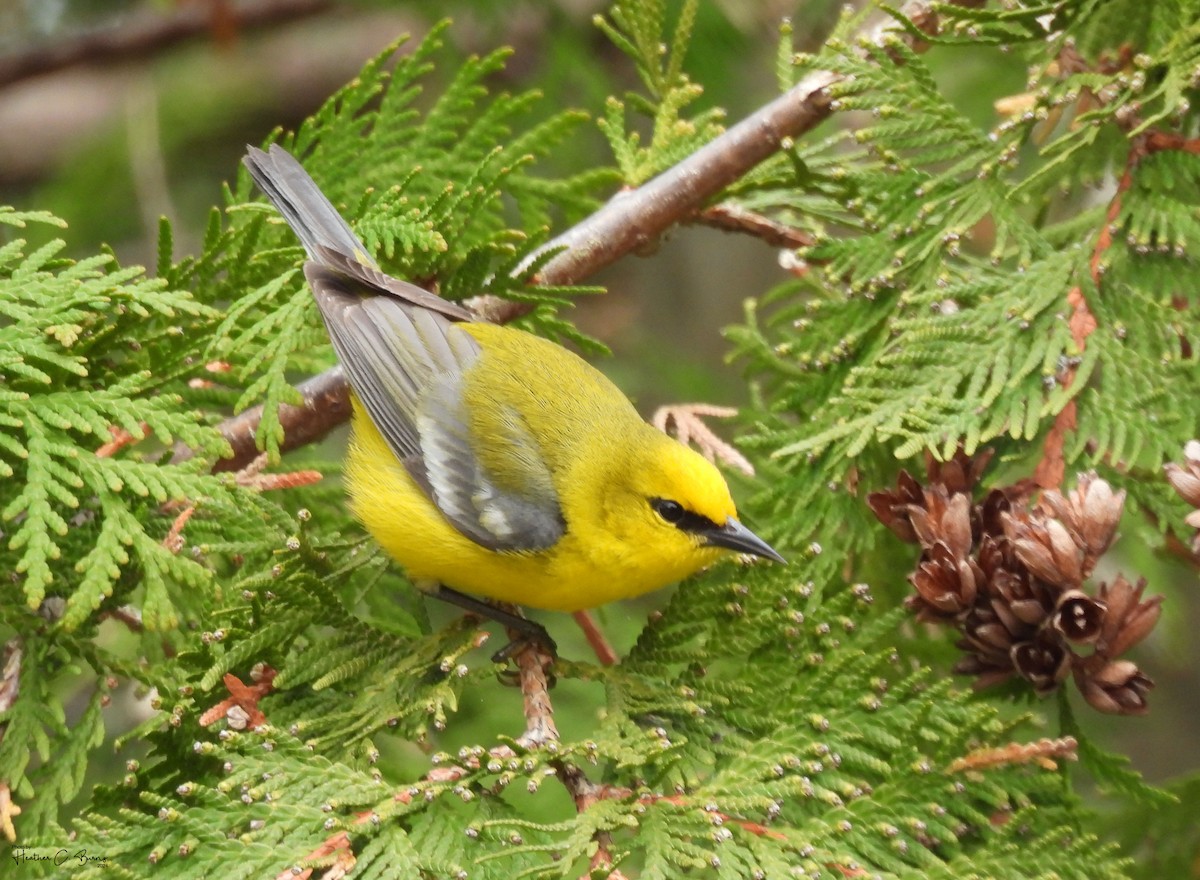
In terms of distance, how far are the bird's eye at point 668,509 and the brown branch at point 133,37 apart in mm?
4430

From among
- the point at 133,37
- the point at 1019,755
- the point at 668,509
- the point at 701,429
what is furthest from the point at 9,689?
the point at 133,37

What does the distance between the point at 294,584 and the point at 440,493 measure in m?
0.60

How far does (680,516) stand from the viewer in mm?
2264

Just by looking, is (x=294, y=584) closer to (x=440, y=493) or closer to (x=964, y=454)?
(x=440, y=493)

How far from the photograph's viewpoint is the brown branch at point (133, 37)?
19.1ft

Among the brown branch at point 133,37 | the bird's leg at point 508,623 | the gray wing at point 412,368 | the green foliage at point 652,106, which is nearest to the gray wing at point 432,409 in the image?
the gray wing at point 412,368

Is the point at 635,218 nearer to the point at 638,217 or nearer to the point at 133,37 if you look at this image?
the point at 638,217

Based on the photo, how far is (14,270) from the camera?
196cm

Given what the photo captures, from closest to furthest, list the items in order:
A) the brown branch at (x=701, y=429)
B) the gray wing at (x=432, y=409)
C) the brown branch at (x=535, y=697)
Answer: the brown branch at (x=535, y=697)
the gray wing at (x=432, y=409)
the brown branch at (x=701, y=429)

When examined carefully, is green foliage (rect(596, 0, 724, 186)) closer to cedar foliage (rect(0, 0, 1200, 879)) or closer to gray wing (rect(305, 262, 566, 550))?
cedar foliage (rect(0, 0, 1200, 879))

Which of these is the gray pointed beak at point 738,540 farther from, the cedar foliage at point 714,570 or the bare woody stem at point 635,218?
the bare woody stem at point 635,218

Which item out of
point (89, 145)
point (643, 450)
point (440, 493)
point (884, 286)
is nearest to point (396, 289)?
point (440, 493)

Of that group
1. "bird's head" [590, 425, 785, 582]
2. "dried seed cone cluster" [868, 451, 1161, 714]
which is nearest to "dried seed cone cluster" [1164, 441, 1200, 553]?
"dried seed cone cluster" [868, 451, 1161, 714]

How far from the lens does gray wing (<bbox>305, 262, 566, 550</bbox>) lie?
2.33 metres
